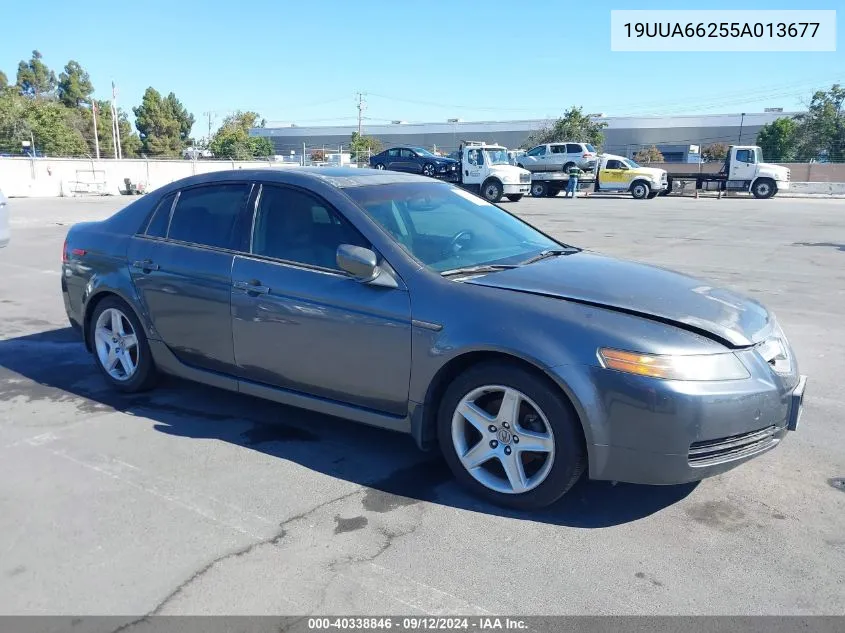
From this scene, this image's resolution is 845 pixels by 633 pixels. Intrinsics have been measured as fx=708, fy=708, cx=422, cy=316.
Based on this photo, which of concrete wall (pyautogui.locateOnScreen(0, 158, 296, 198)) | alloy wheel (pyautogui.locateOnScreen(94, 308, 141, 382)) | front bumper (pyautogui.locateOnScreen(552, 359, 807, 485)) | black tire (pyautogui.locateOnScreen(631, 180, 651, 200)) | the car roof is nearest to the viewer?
front bumper (pyautogui.locateOnScreen(552, 359, 807, 485))

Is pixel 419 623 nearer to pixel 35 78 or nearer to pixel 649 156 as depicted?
pixel 649 156

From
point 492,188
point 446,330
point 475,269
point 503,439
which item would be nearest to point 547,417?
point 503,439

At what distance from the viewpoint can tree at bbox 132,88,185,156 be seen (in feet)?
270

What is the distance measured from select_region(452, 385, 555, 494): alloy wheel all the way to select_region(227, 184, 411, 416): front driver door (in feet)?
1.22

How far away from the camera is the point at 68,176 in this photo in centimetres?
3441

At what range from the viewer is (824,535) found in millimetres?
3244

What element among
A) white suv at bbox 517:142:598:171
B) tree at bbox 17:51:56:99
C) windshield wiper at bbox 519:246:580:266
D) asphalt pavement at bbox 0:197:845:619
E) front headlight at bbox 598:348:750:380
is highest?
tree at bbox 17:51:56:99

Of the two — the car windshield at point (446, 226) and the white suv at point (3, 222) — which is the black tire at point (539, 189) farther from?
the car windshield at point (446, 226)

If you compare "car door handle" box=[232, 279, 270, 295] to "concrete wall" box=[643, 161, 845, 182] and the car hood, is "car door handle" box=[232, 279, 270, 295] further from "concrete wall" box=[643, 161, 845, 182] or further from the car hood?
"concrete wall" box=[643, 161, 845, 182]

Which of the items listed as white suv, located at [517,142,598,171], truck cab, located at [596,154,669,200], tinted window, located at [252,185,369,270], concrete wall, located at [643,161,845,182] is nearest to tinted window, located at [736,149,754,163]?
truck cab, located at [596,154,669,200]

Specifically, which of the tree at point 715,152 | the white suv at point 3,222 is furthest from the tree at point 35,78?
the white suv at point 3,222

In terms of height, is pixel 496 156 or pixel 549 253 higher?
pixel 496 156

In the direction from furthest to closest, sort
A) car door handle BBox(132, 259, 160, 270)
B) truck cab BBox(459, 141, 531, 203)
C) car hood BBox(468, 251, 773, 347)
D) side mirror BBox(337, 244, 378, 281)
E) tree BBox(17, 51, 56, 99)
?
tree BBox(17, 51, 56, 99)
truck cab BBox(459, 141, 531, 203)
car door handle BBox(132, 259, 160, 270)
side mirror BBox(337, 244, 378, 281)
car hood BBox(468, 251, 773, 347)

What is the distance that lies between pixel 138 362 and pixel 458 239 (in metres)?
2.47
